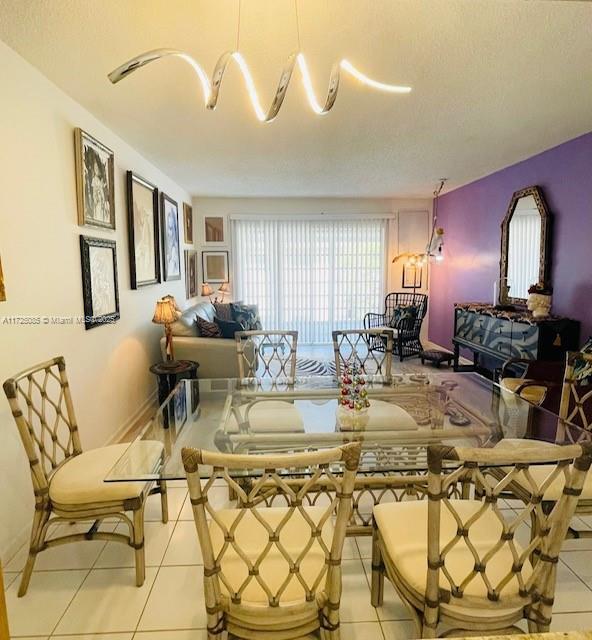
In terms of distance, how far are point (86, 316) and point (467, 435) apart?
2.48 m

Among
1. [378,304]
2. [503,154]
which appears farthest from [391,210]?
[503,154]

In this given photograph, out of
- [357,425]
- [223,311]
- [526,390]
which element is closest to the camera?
[357,425]

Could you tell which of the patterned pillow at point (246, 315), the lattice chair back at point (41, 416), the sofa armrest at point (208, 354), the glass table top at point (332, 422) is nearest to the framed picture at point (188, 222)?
the patterned pillow at point (246, 315)

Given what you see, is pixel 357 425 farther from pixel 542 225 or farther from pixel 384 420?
pixel 542 225

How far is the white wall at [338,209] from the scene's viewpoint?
6.68 m

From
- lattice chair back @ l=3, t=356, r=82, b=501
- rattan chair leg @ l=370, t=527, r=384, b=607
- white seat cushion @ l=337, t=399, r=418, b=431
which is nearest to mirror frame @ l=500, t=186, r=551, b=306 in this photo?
white seat cushion @ l=337, t=399, r=418, b=431

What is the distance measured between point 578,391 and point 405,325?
319cm

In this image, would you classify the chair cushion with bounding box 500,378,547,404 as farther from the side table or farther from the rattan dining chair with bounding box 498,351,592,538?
the side table

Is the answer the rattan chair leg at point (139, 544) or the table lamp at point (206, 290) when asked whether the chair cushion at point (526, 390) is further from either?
the table lamp at point (206, 290)

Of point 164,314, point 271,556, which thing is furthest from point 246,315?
point 271,556

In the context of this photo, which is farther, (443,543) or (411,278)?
(411,278)

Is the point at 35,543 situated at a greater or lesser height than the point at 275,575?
lesser

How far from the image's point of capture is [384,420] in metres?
2.19

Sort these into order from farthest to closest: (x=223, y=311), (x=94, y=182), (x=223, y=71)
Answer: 1. (x=223, y=311)
2. (x=94, y=182)
3. (x=223, y=71)
